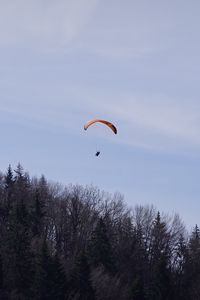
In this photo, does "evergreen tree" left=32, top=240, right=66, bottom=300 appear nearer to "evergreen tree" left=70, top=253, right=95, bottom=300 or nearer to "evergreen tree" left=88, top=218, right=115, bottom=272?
"evergreen tree" left=70, top=253, right=95, bottom=300

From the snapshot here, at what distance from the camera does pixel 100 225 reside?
6562cm

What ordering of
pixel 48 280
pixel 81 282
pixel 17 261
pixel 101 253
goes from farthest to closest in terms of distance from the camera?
1. pixel 101 253
2. pixel 17 261
3. pixel 81 282
4. pixel 48 280

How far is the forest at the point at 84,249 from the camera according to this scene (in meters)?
52.5

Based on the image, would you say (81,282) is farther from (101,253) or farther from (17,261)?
(101,253)

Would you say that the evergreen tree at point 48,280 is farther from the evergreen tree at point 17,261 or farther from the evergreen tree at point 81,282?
the evergreen tree at point 17,261

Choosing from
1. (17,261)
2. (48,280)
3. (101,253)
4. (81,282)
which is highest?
(101,253)

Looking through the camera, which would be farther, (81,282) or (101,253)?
(101,253)

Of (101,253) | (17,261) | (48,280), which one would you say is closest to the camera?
(48,280)

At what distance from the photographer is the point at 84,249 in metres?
64.9

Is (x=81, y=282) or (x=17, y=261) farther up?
(x=17, y=261)

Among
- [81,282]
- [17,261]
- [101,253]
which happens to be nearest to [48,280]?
[81,282]

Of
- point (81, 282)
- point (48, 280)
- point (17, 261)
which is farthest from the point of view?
point (17, 261)

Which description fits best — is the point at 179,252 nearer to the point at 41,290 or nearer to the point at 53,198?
the point at 53,198

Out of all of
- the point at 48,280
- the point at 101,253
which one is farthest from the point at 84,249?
the point at 48,280
